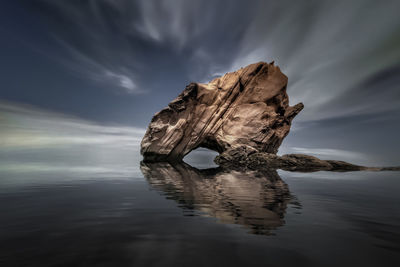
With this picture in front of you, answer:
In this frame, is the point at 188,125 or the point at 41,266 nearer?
the point at 41,266

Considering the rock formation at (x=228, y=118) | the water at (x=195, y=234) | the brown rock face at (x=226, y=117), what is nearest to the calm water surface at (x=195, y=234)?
the water at (x=195, y=234)

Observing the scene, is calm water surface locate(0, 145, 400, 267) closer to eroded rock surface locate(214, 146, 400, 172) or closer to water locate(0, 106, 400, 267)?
water locate(0, 106, 400, 267)

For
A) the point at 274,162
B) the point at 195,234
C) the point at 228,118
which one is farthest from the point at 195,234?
the point at 228,118

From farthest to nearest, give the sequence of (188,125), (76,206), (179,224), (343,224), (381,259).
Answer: (188,125) → (76,206) → (343,224) → (179,224) → (381,259)

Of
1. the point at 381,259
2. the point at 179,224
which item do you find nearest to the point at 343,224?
the point at 381,259

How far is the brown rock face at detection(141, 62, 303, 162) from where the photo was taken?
21.9 metres

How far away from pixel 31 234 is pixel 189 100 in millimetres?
21152

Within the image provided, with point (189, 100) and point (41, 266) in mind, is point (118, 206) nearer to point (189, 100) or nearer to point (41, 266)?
point (41, 266)

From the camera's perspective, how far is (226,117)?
2317 centimetres

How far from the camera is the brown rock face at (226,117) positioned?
71.8 ft

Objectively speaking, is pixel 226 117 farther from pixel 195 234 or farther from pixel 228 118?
pixel 195 234

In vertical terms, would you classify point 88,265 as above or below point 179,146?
below

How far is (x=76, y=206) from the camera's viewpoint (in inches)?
180

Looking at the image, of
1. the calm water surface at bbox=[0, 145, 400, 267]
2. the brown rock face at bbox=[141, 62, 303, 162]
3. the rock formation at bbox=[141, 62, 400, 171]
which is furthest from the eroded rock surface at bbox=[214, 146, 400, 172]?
the calm water surface at bbox=[0, 145, 400, 267]
